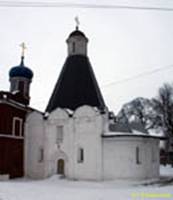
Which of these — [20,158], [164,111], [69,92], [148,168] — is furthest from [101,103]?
[164,111]

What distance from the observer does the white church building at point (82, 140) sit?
20578 millimetres

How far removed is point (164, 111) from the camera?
36.7m

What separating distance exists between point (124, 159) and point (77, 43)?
36.7 ft

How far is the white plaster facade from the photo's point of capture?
2052 cm

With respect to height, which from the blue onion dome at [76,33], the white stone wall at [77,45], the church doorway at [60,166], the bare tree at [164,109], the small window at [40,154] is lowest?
the church doorway at [60,166]

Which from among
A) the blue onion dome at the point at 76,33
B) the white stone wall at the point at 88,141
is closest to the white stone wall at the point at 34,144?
the white stone wall at the point at 88,141

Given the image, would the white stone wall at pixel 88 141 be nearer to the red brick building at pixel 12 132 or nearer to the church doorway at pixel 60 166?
the church doorway at pixel 60 166

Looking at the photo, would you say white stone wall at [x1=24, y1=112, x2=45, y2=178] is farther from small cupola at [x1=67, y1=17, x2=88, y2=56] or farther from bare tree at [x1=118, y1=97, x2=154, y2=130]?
bare tree at [x1=118, y1=97, x2=154, y2=130]

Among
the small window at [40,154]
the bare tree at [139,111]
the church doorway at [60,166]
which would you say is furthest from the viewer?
the bare tree at [139,111]

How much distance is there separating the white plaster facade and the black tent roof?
128 centimetres

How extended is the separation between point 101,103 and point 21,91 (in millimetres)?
7445

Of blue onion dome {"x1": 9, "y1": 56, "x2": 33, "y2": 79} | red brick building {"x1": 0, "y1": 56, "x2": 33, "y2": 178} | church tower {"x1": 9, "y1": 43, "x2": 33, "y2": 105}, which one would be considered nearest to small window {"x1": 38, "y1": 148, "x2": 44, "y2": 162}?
red brick building {"x1": 0, "y1": 56, "x2": 33, "y2": 178}

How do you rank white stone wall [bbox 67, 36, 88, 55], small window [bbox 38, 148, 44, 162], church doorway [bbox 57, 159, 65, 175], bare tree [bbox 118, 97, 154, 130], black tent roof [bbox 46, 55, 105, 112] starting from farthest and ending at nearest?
1. bare tree [bbox 118, 97, 154, 130]
2. white stone wall [bbox 67, 36, 88, 55]
3. black tent roof [bbox 46, 55, 105, 112]
4. small window [bbox 38, 148, 44, 162]
5. church doorway [bbox 57, 159, 65, 175]

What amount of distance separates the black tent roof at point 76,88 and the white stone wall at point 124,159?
10.2 feet
